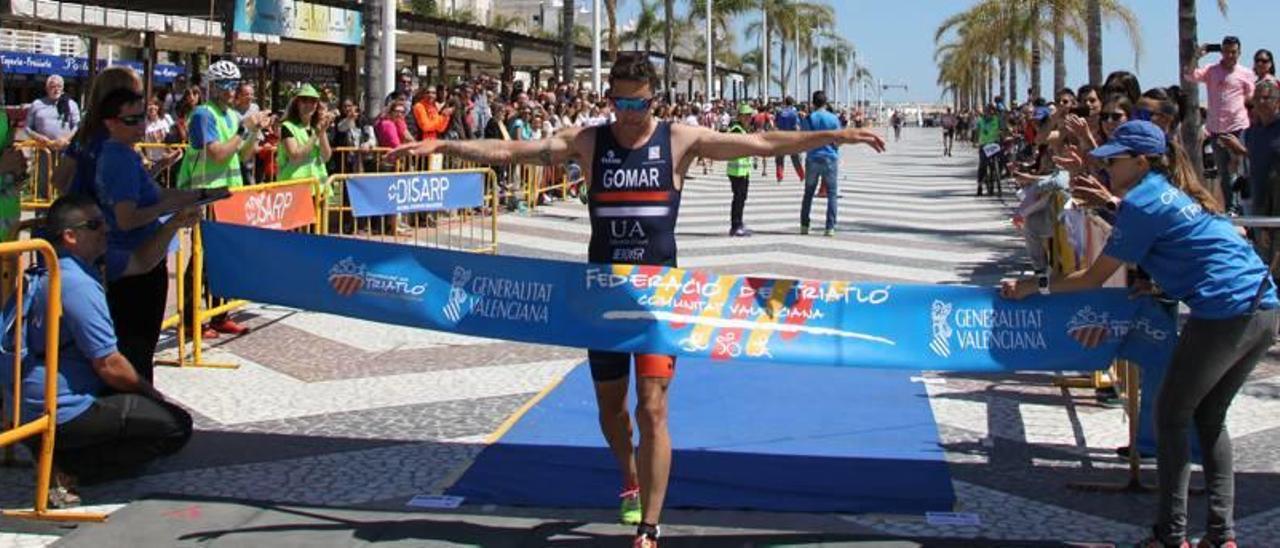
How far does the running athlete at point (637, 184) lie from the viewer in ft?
17.2

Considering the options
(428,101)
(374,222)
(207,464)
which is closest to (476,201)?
(374,222)

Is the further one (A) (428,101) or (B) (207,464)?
(A) (428,101)

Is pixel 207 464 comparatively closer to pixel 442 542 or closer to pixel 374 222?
pixel 442 542

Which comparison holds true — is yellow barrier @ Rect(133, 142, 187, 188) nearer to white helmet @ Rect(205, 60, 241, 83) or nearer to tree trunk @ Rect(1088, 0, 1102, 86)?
white helmet @ Rect(205, 60, 241, 83)

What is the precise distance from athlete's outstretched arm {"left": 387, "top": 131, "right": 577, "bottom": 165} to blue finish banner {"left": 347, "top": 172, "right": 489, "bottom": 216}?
624cm

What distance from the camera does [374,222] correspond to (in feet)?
48.8

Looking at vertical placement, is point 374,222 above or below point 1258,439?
above

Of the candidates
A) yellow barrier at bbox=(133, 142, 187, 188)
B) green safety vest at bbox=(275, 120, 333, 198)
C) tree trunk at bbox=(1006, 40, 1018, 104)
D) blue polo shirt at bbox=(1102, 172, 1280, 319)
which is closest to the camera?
blue polo shirt at bbox=(1102, 172, 1280, 319)

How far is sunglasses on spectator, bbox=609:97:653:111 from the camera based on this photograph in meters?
5.29

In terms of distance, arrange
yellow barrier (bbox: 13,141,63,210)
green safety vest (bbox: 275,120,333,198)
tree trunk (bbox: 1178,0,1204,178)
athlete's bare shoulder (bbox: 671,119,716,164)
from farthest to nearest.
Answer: yellow barrier (bbox: 13,141,63,210) → tree trunk (bbox: 1178,0,1204,178) → green safety vest (bbox: 275,120,333,198) → athlete's bare shoulder (bbox: 671,119,716,164)

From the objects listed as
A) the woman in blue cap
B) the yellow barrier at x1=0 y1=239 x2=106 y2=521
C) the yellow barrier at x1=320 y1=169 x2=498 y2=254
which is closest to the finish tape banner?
the woman in blue cap

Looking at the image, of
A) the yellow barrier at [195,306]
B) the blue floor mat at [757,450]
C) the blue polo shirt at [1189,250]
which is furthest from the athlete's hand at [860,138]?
the yellow barrier at [195,306]

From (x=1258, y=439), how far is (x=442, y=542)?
14.3 ft

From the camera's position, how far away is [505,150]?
18.6 ft
